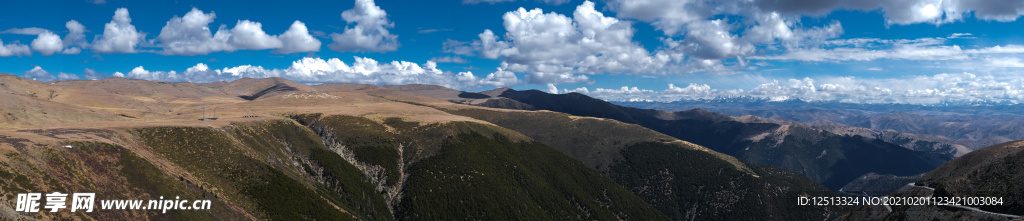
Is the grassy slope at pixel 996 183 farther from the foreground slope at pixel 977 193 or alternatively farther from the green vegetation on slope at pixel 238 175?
the green vegetation on slope at pixel 238 175

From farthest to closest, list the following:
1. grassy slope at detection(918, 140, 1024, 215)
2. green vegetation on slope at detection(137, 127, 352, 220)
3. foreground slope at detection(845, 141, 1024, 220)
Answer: green vegetation on slope at detection(137, 127, 352, 220) < grassy slope at detection(918, 140, 1024, 215) < foreground slope at detection(845, 141, 1024, 220)

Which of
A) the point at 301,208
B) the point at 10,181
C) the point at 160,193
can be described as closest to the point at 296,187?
the point at 301,208

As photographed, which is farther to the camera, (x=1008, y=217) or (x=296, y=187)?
(x=296, y=187)

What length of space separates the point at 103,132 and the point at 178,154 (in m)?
21.1

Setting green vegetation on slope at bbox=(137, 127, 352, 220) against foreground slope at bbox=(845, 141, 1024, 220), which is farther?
green vegetation on slope at bbox=(137, 127, 352, 220)

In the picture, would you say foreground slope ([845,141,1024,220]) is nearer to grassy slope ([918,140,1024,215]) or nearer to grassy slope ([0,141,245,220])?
grassy slope ([918,140,1024,215])

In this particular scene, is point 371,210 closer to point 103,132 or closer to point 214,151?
point 214,151

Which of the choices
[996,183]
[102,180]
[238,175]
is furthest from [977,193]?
[102,180]

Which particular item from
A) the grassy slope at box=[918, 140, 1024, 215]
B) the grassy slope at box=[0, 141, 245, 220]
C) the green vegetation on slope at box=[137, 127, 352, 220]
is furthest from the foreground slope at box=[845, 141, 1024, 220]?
the grassy slope at box=[0, 141, 245, 220]

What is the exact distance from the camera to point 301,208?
14288cm

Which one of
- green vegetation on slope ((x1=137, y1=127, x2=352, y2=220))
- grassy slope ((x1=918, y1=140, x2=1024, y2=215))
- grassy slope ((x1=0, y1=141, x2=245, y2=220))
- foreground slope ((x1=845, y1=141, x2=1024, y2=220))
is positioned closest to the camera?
foreground slope ((x1=845, y1=141, x2=1024, y2=220))

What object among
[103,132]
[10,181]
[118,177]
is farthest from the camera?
[103,132]

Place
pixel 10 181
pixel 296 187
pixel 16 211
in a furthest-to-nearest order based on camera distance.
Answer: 1. pixel 296 187
2. pixel 10 181
3. pixel 16 211

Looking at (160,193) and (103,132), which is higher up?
(103,132)
